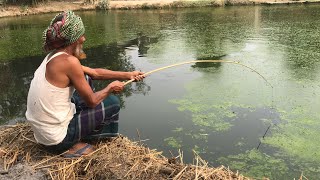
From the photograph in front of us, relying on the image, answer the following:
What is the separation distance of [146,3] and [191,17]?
14.6 ft

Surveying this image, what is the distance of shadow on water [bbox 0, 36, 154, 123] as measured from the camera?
570 cm

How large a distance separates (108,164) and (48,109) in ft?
1.77

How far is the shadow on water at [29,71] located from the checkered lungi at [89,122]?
9.03 ft

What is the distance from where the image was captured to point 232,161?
12.4 ft

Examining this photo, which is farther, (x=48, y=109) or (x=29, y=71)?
(x=29, y=71)

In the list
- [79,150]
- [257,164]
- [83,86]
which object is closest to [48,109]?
[83,86]

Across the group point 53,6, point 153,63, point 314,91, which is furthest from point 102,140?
point 53,6

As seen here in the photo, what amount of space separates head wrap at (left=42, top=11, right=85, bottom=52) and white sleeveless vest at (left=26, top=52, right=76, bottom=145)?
0.29 ft

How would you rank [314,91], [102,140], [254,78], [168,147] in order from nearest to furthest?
[102,140], [168,147], [314,91], [254,78]

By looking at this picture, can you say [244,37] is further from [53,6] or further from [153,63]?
[53,6]

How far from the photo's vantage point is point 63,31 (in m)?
2.37

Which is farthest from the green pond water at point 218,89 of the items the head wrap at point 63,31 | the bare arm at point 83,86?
the head wrap at point 63,31

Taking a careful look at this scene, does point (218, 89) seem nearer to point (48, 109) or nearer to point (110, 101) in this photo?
point (110, 101)

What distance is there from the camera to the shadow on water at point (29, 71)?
5.70 meters
